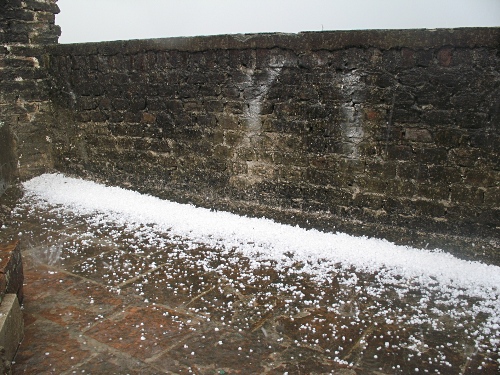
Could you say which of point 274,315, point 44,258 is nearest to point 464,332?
point 274,315

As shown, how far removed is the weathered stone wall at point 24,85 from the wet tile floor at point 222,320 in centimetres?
275

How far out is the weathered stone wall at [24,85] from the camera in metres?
5.84

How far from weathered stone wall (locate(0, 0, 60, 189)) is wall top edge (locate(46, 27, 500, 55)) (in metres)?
1.47

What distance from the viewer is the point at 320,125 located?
13.4 ft

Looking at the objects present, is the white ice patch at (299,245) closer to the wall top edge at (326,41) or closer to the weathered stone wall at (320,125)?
the weathered stone wall at (320,125)

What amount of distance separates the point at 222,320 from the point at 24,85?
486cm

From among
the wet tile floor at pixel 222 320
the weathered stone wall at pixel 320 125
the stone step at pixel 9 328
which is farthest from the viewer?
the weathered stone wall at pixel 320 125

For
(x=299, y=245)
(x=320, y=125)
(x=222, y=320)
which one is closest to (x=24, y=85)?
(x=320, y=125)

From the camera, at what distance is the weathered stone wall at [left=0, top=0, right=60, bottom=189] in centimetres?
584

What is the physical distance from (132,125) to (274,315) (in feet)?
11.1

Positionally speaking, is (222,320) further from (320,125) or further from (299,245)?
(320,125)

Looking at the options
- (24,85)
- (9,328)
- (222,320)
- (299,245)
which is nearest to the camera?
(9,328)

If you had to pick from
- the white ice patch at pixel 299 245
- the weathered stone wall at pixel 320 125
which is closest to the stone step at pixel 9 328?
the white ice patch at pixel 299 245

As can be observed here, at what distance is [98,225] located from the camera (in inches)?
180
